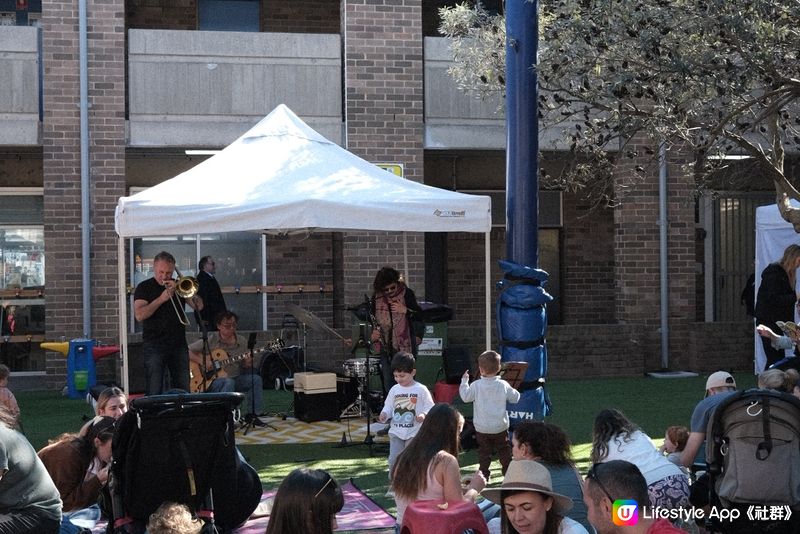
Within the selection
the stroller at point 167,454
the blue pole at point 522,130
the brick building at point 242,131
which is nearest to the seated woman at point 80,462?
the stroller at point 167,454

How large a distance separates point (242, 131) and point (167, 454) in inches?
379

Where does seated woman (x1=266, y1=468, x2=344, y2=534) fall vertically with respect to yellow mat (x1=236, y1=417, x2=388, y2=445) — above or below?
above

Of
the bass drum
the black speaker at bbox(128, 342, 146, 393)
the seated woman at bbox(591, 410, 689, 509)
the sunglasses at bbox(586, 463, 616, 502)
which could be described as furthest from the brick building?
the sunglasses at bbox(586, 463, 616, 502)

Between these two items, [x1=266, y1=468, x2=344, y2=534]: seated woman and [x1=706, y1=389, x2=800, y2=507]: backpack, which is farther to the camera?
[x1=706, y1=389, x2=800, y2=507]: backpack

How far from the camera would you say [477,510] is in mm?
4953

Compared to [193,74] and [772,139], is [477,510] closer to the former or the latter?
[772,139]

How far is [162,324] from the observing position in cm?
1052

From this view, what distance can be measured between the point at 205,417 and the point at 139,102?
980cm

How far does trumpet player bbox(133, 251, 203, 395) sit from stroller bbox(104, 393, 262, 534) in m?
3.80

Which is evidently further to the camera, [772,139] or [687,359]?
[687,359]

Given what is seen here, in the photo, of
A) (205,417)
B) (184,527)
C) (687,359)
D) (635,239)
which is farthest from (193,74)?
(184,527)

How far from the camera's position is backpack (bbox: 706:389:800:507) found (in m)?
6.13

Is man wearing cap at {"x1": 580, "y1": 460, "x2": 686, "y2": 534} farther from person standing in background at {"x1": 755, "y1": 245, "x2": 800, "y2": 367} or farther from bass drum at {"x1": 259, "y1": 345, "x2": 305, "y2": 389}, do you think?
bass drum at {"x1": 259, "y1": 345, "x2": 305, "y2": 389}

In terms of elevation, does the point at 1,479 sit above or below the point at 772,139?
below
